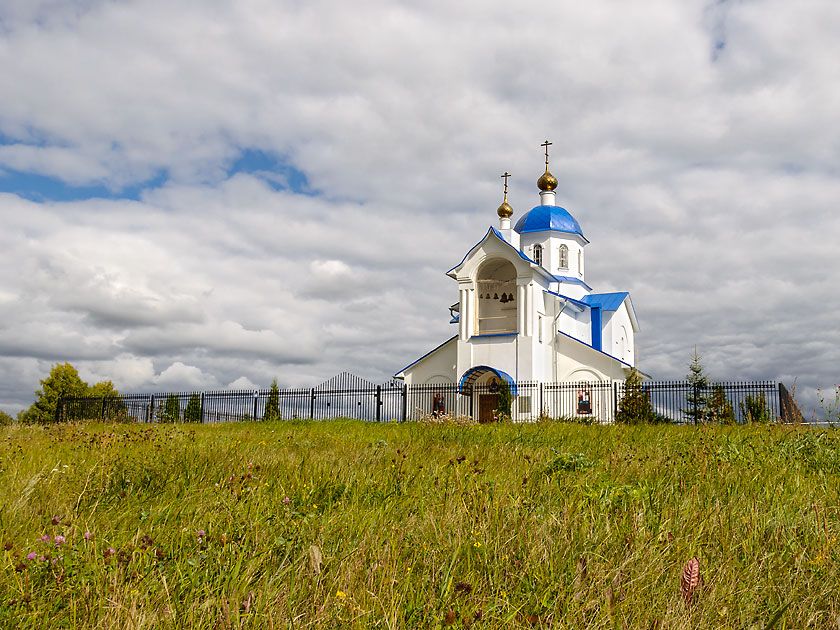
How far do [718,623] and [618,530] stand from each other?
2.86 ft

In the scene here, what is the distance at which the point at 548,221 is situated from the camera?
3397 cm

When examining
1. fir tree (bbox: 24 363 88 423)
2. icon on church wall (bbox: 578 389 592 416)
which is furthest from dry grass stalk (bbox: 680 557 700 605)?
fir tree (bbox: 24 363 88 423)

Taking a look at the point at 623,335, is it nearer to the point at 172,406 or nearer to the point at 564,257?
the point at 564,257

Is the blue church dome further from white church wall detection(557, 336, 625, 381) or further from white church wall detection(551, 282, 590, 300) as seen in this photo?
white church wall detection(557, 336, 625, 381)

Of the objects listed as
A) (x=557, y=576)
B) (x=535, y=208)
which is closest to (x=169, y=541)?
(x=557, y=576)

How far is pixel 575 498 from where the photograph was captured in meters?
4.38

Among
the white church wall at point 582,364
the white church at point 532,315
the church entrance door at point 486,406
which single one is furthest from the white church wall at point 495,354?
the white church wall at point 582,364

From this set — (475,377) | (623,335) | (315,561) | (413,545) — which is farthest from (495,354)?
(315,561)

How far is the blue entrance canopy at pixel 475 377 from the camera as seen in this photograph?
2652 centimetres

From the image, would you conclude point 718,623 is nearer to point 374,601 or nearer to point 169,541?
point 374,601

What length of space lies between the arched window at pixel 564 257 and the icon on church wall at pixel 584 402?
906 cm

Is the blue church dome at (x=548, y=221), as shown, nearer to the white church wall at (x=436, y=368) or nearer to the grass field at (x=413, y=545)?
the white church wall at (x=436, y=368)

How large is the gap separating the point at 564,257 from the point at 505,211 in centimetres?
467

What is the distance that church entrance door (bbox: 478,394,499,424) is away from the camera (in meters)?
27.4
